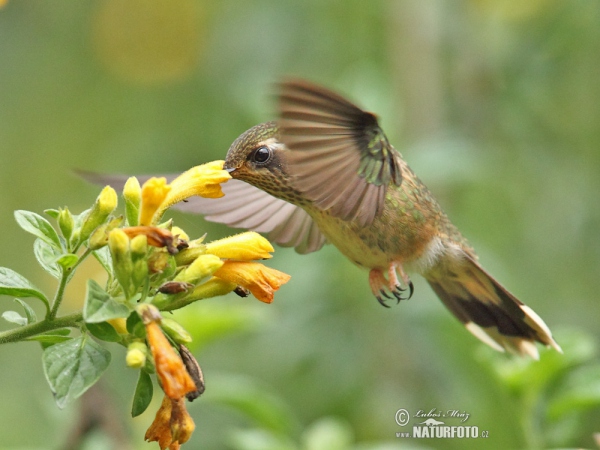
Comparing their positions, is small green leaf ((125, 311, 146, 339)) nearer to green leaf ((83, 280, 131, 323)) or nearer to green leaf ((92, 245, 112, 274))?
green leaf ((83, 280, 131, 323))

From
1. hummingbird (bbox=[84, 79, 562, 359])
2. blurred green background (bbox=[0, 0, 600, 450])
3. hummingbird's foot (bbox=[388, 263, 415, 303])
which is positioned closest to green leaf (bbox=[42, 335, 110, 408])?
hummingbird (bbox=[84, 79, 562, 359])

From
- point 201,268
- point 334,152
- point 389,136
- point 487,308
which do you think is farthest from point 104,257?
point 389,136

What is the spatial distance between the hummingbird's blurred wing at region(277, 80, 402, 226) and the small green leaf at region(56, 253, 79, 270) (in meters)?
0.51

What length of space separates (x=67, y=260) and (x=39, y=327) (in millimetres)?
151

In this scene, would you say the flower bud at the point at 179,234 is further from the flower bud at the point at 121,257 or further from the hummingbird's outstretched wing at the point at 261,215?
the hummingbird's outstretched wing at the point at 261,215

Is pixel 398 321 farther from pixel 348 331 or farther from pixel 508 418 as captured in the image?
pixel 508 418

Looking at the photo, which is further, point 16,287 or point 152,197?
point 152,197

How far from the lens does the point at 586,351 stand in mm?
2590

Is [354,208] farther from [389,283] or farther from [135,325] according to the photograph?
[135,325]

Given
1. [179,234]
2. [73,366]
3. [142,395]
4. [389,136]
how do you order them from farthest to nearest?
[389,136]
[179,234]
[142,395]
[73,366]

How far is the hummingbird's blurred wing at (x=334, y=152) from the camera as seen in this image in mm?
1767

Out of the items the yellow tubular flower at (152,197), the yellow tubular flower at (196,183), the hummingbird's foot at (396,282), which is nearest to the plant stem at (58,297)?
the yellow tubular flower at (152,197)

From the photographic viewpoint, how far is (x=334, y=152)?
2.03 m

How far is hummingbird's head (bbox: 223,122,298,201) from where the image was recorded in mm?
2045
